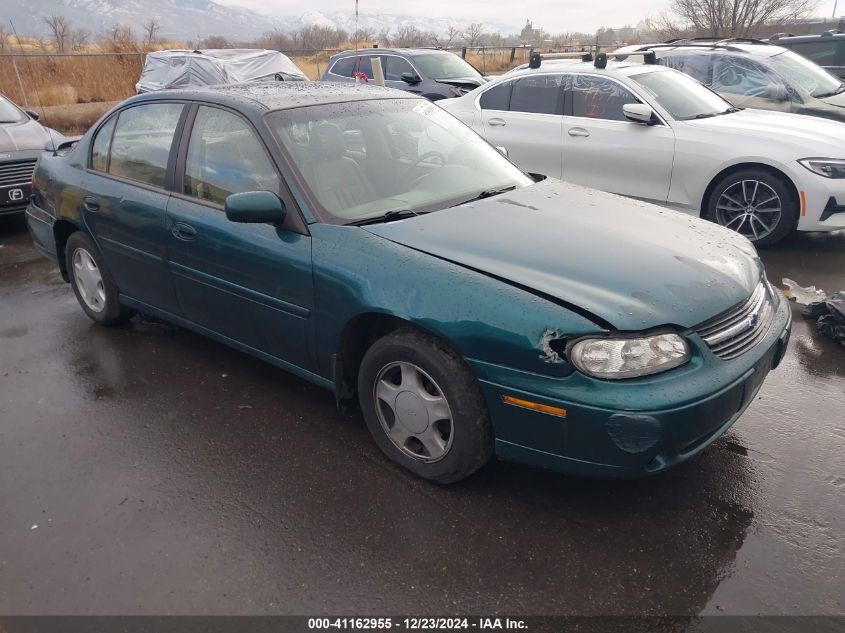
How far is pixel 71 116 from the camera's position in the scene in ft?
51.9

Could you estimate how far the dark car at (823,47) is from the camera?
11.2 meters

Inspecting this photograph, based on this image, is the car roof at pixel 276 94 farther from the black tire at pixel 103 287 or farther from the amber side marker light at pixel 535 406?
the amber side marker light at pixel 535 406

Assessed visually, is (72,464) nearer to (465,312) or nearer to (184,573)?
(184,573)

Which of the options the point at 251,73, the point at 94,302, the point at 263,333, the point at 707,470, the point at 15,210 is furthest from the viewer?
the point at 251,73

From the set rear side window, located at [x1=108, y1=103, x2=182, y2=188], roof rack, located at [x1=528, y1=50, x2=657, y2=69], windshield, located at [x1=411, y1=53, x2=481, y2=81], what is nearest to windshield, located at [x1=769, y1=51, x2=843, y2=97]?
roof rack, located at [x1=528, y1=50, x2=657, y2=69]

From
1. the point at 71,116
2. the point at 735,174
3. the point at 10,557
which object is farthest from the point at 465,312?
the point at 71,116

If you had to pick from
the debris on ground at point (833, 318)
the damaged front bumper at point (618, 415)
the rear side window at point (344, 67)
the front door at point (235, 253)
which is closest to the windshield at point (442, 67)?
the rear side window at point (344, 67)

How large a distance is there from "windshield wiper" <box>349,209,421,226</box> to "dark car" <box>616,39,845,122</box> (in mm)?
5872

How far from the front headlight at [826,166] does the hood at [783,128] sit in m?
0.06

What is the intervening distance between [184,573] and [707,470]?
2275 mm

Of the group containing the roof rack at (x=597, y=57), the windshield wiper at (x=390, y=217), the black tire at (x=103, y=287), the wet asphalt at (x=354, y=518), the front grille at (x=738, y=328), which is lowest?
the wet asphalt at (x=354, y=518)

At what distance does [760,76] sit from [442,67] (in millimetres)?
6274

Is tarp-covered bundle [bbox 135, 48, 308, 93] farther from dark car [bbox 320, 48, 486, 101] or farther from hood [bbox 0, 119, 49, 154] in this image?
hood [bbox 0, 119, 49, 154]

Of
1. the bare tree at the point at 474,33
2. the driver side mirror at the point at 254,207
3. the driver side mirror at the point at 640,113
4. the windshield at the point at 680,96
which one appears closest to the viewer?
the driver side mirror at the point at 254,207
